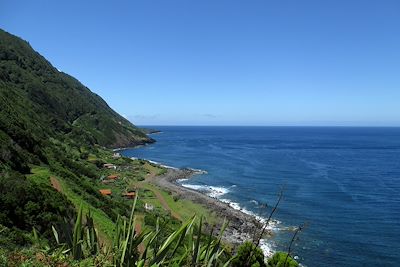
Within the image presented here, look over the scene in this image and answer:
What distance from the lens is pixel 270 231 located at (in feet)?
150

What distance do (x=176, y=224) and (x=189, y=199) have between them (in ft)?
63.2

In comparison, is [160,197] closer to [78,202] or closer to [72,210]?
[78,202]

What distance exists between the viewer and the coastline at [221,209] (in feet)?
144

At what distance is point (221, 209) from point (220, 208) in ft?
1.69

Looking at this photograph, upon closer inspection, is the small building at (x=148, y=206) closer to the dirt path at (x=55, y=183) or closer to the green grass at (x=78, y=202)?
the green grass at (x=78, y=202)

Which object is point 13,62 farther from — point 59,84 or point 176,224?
point 176,224

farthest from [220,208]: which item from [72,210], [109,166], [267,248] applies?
[72,210]

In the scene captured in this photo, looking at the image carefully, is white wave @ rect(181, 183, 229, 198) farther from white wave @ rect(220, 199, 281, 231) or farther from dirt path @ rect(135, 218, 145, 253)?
dirt path @ rect(135, 218, 145, 253)

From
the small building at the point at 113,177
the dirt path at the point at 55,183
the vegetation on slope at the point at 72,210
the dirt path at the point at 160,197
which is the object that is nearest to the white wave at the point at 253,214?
the vegetation on slope at the point at 72,210

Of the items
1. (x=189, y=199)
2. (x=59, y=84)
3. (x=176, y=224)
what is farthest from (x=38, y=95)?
(x=176, y=224)

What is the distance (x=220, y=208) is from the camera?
55.8 metres

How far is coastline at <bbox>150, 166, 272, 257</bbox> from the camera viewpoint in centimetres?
4404

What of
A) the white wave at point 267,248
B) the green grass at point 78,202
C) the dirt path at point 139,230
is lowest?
the white wave at point 267,248

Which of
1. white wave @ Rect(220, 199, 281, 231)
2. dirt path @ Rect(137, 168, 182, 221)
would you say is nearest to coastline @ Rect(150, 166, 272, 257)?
white wave @ Rect(220, 199, 281, 231)
